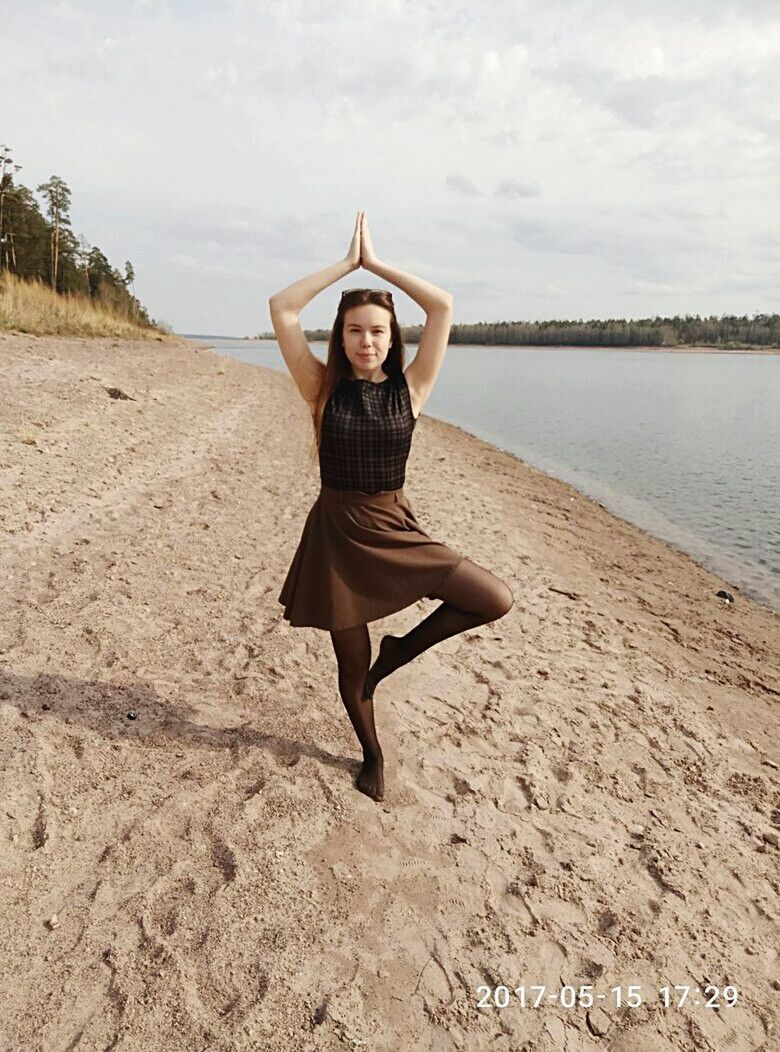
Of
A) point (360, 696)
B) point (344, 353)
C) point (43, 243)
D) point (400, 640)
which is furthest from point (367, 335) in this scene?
point (43, 243)

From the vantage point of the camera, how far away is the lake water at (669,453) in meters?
11.6

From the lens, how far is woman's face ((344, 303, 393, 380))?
3.02m

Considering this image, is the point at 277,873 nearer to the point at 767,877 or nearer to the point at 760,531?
the point at 767,877

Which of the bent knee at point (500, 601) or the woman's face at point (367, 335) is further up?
the woman's face at point (367, 335)

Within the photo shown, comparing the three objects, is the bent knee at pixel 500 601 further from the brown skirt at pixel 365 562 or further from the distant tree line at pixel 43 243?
the distant tree line at pixel 43 243

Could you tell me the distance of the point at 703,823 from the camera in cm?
362

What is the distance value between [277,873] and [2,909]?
3.41ft

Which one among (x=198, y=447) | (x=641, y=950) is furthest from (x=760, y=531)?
(x=641, y=950)

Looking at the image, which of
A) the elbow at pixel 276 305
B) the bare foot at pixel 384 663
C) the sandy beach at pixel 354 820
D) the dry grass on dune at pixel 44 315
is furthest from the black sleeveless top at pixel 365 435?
the dry grass on dune at pixel 44 315

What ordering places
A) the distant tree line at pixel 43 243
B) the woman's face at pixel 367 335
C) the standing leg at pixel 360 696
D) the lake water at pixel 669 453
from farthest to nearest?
1. the distant tree line at pixel 43 243
2. the lake water at pixel 669 453
3. the standing leg at pixel 360 696
4. the woman's face at pixel 367 335

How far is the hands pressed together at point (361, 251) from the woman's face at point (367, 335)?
272 mm

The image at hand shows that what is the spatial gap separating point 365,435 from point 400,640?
3.35ft

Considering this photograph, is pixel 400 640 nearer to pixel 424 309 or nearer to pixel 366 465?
pixel 366 465

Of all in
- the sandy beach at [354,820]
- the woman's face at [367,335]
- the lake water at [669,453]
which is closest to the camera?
the sandy beach at [354,820]
